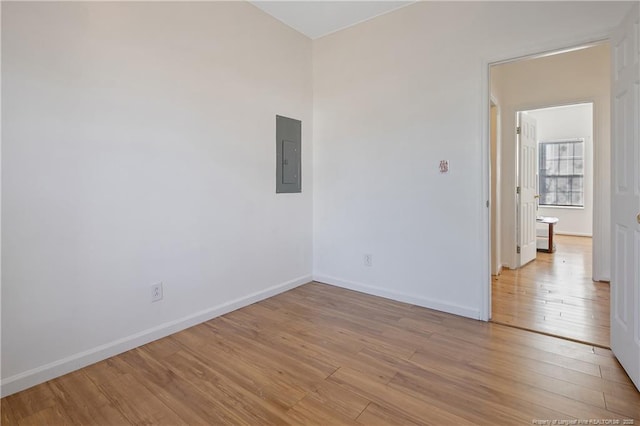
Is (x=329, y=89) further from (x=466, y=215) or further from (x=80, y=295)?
(x=80, y=295)

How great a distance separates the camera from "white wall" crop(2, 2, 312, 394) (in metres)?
1.82

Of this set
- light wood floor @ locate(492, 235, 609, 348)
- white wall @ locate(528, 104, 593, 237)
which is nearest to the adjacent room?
light wood floor @ locate(492, 235, 609, 348)

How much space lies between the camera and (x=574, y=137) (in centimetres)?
730

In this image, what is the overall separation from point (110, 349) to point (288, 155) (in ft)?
7.53

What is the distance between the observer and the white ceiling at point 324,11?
3.05 meters

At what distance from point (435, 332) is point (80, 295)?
8.11ft

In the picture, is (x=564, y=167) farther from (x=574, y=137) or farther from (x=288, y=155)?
(x=288, y=155)

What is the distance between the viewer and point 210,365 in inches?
81.4

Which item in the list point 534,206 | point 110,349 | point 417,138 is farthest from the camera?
point 534,206

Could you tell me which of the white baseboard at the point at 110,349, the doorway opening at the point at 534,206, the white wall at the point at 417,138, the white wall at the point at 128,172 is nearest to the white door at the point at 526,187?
the doorway opening at the point at 534,206

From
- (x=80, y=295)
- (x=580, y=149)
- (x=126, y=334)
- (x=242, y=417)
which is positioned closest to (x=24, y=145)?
(x=80, y=295)

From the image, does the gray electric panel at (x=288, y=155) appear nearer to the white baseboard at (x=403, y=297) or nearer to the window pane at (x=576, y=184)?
the white baseboard at (x=403, y=297)

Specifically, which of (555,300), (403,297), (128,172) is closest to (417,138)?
(403,297)

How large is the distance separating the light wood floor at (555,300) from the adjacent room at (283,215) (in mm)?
183
